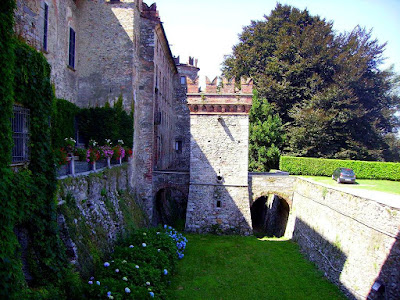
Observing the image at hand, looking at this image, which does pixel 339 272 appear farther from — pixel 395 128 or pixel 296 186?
pixel 395 128

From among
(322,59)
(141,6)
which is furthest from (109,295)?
(322,59)

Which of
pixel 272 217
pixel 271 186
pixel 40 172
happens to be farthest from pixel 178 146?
pixel 40 172

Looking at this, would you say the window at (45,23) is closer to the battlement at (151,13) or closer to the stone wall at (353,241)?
the battlement at (151,13)

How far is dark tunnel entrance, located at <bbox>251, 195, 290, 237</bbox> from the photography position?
21.2 m

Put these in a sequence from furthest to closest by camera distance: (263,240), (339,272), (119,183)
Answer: (263,240)
(119,183)
(339,272)

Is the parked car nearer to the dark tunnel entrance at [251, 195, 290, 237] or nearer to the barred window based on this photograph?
the dark tunnel entrance at [251, 195, 290, 237]

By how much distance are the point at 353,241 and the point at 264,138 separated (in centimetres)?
1634

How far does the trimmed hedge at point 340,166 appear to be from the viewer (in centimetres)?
2539

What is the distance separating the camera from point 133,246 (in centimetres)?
1205

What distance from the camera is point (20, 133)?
7.34 meters

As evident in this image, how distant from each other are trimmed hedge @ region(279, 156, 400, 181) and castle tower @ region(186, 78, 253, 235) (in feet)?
25.1

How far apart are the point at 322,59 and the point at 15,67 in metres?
27.7

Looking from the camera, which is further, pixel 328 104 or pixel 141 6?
pixel 328 104

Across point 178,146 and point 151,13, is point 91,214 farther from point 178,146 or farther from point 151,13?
point 178,146
